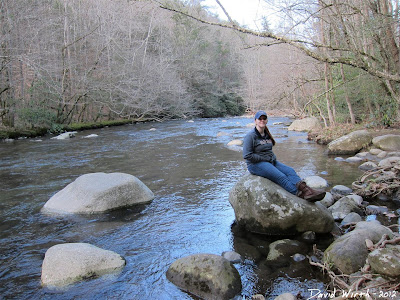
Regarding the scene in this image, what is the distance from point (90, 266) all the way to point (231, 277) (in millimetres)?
1791

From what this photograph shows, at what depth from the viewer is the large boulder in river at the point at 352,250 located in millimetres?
3812

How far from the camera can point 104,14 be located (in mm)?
28156

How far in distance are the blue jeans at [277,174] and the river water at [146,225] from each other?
3.08 ft

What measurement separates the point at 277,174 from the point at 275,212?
65cm

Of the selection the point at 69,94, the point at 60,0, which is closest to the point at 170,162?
the point at 69,94

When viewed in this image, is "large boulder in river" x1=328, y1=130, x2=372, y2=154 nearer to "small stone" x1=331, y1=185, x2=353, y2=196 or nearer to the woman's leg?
"small stone" x1=331, y1=185, x2=353, y2=196

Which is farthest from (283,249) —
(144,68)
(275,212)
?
(144,68)

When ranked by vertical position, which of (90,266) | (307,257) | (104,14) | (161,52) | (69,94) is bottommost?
(307,257)

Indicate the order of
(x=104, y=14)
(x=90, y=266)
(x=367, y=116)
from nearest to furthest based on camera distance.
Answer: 1. (x=90, y=266)
2. (x=367, y=116)
3. (x=104, y=14)

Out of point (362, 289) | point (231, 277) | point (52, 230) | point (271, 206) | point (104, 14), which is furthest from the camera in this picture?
point (104, 14)

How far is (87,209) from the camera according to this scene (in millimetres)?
6426

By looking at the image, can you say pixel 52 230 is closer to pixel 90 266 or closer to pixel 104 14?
pixel 90 266

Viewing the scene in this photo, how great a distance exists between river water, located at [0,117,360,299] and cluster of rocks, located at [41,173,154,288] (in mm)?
151

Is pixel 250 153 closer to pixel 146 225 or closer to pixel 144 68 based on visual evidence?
pixel 146 225
